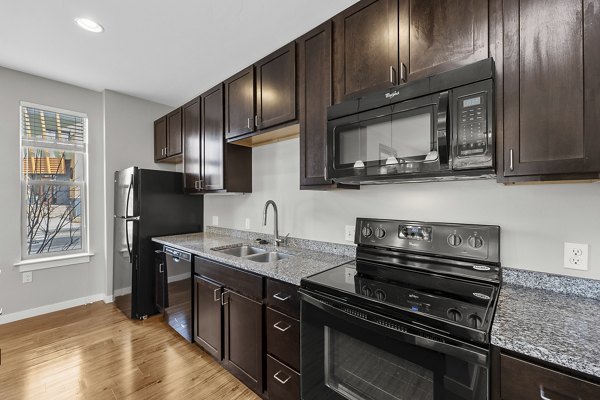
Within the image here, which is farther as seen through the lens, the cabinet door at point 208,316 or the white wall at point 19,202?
the white wall at point 19,202

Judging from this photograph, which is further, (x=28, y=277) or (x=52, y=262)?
(x=52, y=262)

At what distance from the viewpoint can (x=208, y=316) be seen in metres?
2.18

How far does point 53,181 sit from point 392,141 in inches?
149

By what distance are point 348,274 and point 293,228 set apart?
937 mm

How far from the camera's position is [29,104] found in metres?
2.94

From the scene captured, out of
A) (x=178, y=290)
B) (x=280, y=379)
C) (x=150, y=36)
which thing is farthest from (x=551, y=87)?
(x=178, y=290)

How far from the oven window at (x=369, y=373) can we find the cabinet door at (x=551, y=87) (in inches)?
35.3

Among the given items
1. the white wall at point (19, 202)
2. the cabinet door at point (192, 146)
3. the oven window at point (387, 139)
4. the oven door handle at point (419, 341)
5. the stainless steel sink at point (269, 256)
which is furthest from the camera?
the cabinet door at point (192, 146)

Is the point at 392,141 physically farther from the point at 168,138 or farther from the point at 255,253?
the point at 168,138

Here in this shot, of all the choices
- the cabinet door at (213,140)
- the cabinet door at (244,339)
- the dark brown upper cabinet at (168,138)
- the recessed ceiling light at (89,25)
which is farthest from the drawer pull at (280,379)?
the recessed ceiling light at (89,25)

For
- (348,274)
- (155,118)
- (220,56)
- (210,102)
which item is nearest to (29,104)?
(155,118)

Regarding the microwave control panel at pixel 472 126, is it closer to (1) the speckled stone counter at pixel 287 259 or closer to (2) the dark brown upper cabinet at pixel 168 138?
(1) the speckled stone counter at pixel 287 259

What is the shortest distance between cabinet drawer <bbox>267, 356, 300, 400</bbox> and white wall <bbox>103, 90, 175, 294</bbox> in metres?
2.78

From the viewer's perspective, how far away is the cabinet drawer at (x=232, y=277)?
1.74 meters
